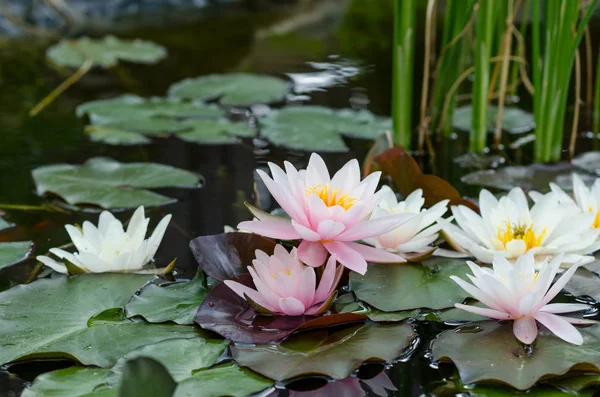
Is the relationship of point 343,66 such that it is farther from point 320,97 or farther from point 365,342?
point 365,342

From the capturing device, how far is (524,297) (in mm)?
875

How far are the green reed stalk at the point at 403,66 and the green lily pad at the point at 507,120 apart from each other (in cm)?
28

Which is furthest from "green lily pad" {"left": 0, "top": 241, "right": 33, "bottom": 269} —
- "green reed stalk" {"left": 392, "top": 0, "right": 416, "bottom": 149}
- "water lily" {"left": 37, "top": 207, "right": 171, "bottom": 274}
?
"green reed stalk" {"left": 392, "top": 0, "right": 416, "bottom": 149}

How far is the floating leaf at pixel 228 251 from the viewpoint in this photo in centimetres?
103

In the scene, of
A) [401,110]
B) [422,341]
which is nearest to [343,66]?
[401,110]

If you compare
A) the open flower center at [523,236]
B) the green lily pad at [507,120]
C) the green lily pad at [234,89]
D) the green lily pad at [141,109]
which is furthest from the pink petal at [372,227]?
the green lily pad at [234,89]

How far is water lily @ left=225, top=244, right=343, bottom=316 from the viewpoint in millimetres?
919

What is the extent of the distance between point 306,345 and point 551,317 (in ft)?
1.01

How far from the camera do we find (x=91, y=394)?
81 centimetres

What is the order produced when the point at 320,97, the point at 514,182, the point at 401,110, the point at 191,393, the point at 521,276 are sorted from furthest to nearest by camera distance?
the point at 320,97, the point at 401,110, the point at 514,182, the point at 521,276, the point at 191,393

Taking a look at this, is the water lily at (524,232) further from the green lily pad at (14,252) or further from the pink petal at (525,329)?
the green lily pad at (14,252)

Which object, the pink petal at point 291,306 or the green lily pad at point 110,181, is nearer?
the pink petal at point 291,306

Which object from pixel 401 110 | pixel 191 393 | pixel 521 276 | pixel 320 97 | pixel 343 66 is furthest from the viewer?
pixel 343 66

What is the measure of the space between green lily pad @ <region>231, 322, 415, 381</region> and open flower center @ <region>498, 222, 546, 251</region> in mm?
236
